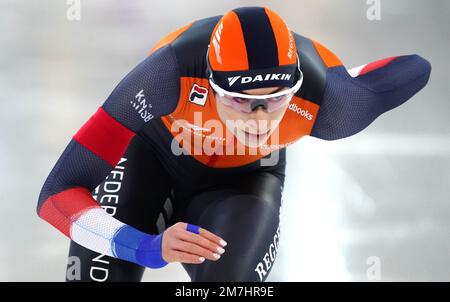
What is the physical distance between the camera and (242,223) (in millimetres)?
3178

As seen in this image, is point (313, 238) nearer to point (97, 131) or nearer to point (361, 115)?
point (361, 115)

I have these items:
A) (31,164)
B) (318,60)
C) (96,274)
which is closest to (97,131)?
(96,274)

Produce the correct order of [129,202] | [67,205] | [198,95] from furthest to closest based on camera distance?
[129,202] < [198,95] < [67,205]

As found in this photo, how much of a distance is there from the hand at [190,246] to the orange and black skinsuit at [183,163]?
84mm

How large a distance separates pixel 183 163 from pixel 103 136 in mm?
519

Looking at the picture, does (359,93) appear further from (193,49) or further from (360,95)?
(193,49)

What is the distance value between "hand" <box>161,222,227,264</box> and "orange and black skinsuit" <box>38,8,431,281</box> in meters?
0.08

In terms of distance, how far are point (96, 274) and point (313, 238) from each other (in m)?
1.52

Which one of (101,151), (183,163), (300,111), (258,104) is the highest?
(258,104)

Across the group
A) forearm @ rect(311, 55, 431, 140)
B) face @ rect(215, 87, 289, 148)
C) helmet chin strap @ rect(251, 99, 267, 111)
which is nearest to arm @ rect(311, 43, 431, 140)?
forearm @ rect(311, 55, 431, 140)

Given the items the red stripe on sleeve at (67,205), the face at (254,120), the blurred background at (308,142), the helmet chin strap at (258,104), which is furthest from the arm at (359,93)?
the blurred background at (308,142)

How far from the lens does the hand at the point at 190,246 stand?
2.62m

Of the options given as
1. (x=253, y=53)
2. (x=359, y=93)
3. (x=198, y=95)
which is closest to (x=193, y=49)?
(x=198, y=95)
